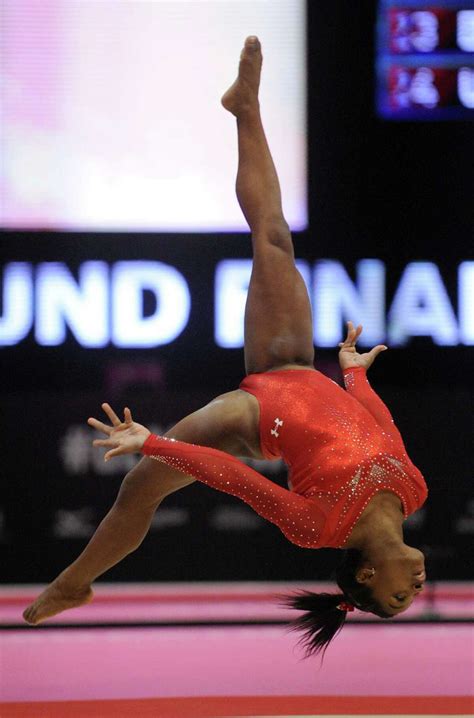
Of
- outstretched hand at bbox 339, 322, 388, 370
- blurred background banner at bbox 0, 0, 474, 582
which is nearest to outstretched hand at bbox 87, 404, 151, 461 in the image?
outstretched hand at bbox 339, 322, 388, 370

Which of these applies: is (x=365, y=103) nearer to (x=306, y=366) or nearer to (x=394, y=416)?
(x=394, y=416)

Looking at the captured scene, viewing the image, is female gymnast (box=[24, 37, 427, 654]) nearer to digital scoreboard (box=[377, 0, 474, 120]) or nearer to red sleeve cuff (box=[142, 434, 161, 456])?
red sleeve cuff (box=[142, 434, 161, 456])

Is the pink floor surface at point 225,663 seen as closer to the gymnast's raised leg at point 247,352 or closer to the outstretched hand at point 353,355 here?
the gymnast's raised leg at point 247,352

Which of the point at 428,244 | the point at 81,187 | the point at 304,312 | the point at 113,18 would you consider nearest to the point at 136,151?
the point at 81,187

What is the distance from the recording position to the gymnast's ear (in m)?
2.81

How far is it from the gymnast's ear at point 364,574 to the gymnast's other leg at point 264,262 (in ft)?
2.39

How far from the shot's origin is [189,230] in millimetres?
5270

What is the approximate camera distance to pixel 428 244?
A: 5.28 meters

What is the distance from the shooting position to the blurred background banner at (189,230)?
5.21 m

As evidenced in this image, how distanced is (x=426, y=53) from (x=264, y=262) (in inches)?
91.2

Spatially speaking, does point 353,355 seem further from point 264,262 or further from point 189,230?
point 189,230

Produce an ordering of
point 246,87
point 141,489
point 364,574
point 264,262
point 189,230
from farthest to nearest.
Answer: point 189,230
point 246,87
point 264,262
point 141,489
point 364,574

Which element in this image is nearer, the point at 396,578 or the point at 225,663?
the point at 396,578

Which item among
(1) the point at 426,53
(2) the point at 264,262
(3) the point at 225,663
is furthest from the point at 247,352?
(1) the point at 426,53
